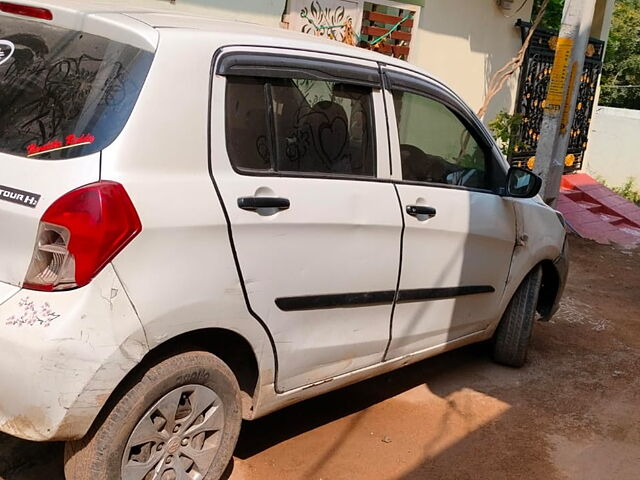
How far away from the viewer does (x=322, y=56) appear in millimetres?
3326

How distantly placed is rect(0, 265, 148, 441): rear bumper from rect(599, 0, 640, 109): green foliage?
62.8 ft

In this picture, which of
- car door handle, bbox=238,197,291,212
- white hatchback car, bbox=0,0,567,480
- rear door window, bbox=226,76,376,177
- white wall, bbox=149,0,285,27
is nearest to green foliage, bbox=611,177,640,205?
white wall, bbox=149,0,285,27

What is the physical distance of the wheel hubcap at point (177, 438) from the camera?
276cm

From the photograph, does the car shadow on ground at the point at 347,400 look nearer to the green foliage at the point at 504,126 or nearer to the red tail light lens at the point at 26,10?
the red tail light lens at the point at 26,10

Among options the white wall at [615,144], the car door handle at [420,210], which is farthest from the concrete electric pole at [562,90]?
the white wall at [615,144]

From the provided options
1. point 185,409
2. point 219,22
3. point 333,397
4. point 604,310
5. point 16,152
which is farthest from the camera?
point 604,310

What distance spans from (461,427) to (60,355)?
247cm

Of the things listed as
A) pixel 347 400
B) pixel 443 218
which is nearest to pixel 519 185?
pixel 443 218

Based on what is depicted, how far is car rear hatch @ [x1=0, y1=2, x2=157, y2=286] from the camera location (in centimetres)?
254

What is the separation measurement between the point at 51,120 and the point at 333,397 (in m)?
2.35

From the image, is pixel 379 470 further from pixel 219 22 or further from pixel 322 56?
pixel 219 22

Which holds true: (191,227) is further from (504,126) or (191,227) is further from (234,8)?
(504,126)

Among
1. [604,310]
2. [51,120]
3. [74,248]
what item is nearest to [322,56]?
[51,120]

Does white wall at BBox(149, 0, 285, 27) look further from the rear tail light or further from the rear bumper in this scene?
the rear bumper
